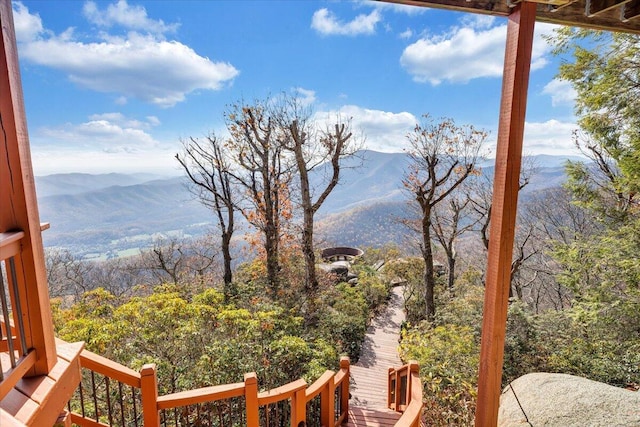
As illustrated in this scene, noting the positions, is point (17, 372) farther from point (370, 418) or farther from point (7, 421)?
point (370, 418)

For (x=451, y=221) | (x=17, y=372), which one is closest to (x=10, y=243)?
(x=17, y=372)

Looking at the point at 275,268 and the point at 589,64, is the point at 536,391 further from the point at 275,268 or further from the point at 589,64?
the point at 275,268

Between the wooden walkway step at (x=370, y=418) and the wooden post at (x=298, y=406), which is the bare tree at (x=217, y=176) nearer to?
the wooden walkway step at (x=370, y=418)

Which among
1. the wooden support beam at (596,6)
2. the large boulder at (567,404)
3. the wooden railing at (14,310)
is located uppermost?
the wooden support beam at (596,6)

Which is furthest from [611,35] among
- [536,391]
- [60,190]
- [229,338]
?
[60,190]

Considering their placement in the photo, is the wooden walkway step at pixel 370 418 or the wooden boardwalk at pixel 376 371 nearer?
the wooden walkway step at pixel 370 418

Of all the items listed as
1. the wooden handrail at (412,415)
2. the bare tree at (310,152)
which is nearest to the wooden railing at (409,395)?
the wooden handrail at (412,415)

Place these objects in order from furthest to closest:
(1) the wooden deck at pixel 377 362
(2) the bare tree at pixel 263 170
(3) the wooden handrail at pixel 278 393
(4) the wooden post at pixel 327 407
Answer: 1. (2) the bare tree at pixel 263 170
2. (1) the wooden deck at pixel 377 362
3. (4) the wooden post at pixel 327 407
4. (3) the wooden handrail at pixel 278 393
